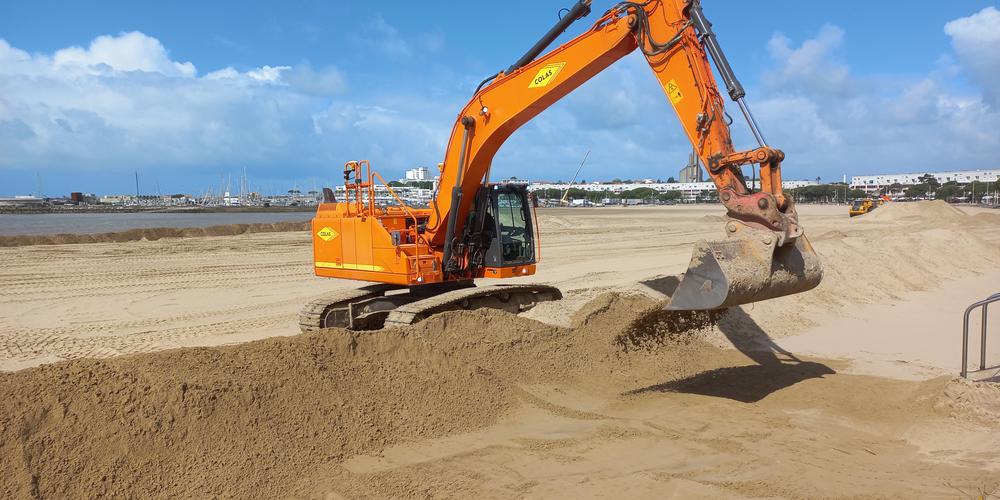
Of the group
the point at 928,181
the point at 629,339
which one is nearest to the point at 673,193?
the point at 928,181

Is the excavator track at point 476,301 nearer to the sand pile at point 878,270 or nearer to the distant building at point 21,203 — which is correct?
the sand pile at point 878,270

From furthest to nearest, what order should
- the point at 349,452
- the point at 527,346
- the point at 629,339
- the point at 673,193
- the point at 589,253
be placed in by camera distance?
the point at 673,193, the point at 589,253, the point at 629,339, the point at 527,346, the point at 349,452

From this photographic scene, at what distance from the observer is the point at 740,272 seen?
645 cm

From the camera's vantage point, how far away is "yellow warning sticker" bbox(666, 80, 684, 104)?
7461mm

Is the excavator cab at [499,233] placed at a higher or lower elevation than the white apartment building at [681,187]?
lower

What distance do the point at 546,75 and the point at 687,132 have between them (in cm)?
190

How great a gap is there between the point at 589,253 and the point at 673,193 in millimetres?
107136

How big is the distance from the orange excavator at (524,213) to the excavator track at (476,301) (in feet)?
0.07

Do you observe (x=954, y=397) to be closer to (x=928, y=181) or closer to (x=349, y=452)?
(x=349, y=452)

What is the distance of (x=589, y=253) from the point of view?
2527 centimetres

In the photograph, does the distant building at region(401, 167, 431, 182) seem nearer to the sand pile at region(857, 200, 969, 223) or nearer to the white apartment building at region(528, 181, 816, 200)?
the sand pile at region(857, 200, 969, 223)

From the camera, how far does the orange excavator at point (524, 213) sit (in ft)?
21.8

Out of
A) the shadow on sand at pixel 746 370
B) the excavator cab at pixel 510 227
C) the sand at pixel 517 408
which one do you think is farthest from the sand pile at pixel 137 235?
the shadow on sand at pixel 746 370

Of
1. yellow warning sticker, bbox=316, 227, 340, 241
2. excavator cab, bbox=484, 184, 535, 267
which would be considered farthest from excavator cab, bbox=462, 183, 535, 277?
yellow warning sticker, bbox=316, 227, 340, 241
